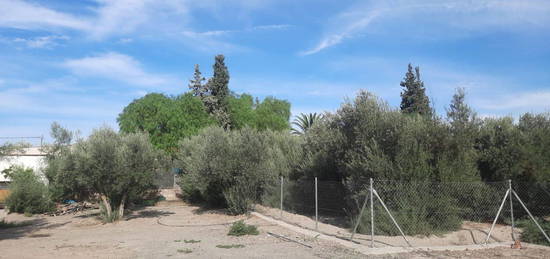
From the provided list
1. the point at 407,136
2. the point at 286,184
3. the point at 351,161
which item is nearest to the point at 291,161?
the point at 286,184

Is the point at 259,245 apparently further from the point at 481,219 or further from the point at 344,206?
the point at 481,219

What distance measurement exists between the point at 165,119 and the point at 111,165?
69.7ft

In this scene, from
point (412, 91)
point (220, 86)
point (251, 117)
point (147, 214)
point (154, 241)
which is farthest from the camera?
point (220, 86)

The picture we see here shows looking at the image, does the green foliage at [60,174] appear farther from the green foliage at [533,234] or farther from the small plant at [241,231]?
the green foliage at [533,234]

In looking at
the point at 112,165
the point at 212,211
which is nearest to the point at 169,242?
the point at 112,165

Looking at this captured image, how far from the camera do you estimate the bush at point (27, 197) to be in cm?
2491

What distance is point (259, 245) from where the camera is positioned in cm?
1195

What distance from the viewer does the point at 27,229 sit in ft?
59.2

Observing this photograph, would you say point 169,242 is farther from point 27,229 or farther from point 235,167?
point 27,229

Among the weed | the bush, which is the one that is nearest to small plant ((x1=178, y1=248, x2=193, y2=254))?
the weed

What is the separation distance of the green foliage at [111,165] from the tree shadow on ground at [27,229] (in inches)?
79.1

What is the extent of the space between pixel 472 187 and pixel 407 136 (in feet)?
8.31

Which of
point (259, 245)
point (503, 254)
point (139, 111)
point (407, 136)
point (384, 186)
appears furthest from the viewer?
point (139, 111)

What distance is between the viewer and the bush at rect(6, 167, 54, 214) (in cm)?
2491
